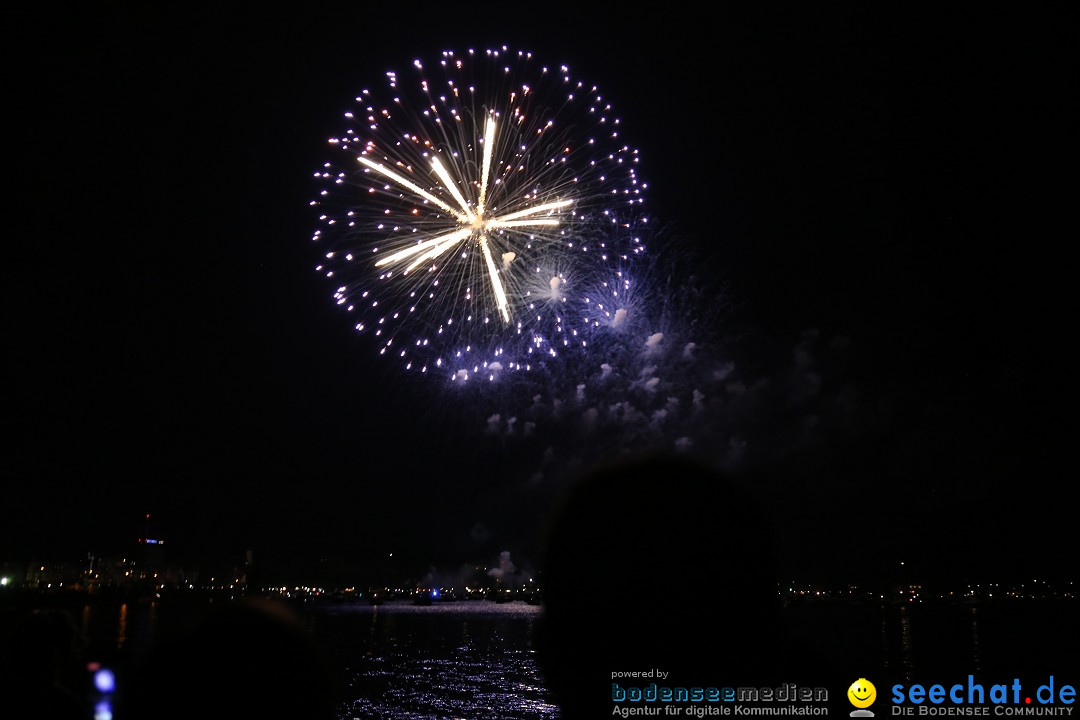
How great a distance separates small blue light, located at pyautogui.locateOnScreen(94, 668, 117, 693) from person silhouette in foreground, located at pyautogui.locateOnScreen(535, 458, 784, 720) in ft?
10.3

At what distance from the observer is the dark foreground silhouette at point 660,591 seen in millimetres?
1621

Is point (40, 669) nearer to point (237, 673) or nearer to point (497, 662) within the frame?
point (237, 673)

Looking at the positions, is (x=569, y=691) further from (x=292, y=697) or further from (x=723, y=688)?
(x=292, y=697)

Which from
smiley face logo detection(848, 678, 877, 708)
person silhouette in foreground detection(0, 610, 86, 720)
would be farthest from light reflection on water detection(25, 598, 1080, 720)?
smiley face logo detection(848, 678, 877, 708)

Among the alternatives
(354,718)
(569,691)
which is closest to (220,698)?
(569,691)

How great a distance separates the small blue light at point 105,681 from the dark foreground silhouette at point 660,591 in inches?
124

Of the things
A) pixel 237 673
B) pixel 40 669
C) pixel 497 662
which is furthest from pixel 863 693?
pixel 497 662

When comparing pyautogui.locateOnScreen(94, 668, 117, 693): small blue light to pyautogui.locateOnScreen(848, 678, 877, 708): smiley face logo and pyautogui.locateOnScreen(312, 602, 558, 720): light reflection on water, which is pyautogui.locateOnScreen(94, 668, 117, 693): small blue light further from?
pyautogui.locateOnScreen(312, 602, 558, 720): light reflection on water

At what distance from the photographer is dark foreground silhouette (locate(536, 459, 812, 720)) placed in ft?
5.32

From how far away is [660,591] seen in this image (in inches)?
64.6

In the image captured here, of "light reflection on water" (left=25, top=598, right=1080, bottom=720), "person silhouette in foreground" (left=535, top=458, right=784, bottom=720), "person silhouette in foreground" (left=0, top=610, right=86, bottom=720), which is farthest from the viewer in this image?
"light reflection on water" (left=25, top=598, right=1080, bottom=720)

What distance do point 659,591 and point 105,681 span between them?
3.51 m

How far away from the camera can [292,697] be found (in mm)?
1767

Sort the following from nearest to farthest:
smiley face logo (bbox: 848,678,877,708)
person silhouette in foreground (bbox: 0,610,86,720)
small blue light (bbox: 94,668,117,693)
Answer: person silhouette in foreground (bbox: 0,610,86,720), smiley face logo (bbox: 848,678,877,708), small blue light (bbox: 94,668,117,693)
